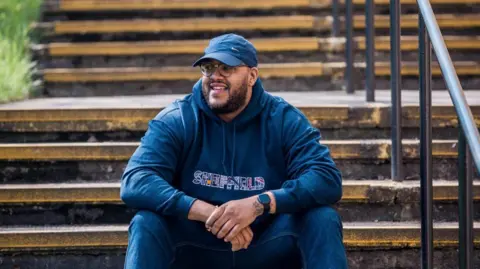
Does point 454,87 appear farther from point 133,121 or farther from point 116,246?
point 133,121

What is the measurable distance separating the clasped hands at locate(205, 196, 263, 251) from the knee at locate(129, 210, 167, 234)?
0.16 m

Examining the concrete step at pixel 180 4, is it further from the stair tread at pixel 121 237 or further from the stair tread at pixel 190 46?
the stair tread at pixel 121 237

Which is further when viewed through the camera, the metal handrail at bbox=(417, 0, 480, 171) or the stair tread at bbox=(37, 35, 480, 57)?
the stair tread at bbox=(37, 35, 480, 57)

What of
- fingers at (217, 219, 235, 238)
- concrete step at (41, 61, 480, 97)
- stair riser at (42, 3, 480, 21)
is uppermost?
stair riser at (42, 3, 480, 21)

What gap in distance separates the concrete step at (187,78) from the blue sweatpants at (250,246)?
280 centimetres

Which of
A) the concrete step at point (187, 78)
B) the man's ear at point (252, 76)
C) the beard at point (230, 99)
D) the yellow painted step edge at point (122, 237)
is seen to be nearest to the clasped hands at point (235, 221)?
the beard at point (230, 99)

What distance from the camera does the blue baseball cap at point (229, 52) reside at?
337 cm

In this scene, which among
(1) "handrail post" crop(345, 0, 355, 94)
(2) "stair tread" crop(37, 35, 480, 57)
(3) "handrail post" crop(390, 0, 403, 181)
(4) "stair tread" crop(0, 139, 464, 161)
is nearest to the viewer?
(3) "handrail post" crop(390, 0, 403, 181)

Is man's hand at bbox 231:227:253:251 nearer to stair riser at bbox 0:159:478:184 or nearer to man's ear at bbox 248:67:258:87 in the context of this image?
man's ear at bbox 248:67:258:87

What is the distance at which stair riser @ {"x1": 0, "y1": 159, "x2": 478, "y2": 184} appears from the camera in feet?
14.8

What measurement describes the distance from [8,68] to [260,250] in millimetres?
2951

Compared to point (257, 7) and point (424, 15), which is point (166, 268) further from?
point (257, 7)

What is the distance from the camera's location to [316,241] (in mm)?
3176

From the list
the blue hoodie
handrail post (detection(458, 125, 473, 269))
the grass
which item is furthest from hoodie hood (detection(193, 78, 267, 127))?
the grass
